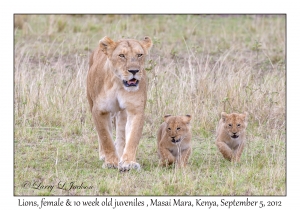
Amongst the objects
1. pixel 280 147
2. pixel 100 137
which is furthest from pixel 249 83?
pixel 100 137

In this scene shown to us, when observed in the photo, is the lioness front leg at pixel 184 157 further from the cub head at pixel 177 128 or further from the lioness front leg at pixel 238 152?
the lioness front leg at pixel 238 152

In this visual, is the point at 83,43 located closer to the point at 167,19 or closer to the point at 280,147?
the point at 167,19

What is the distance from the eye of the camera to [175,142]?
8.95 metres

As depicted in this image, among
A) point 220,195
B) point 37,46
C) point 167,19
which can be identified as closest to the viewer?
point 220,195

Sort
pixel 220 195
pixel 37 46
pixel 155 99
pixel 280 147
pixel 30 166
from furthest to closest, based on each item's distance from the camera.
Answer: pixel 37 46, pixel 155 99, pixel 280 147, pixel 30 166, pixel 220 195

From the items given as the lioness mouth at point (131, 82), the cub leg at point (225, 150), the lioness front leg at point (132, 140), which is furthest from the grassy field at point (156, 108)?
the lioness mouth at point (131, 82)

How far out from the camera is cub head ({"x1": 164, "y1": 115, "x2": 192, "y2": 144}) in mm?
8922

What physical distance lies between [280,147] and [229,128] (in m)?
0.72

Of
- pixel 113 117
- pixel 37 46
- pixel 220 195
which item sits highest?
pixel 37 46

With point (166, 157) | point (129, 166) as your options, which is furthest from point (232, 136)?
point (129, 166)

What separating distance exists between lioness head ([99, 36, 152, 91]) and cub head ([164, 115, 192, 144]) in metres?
0.60

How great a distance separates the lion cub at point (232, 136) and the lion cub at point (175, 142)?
0.54m

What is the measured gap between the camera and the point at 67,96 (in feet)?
36.7

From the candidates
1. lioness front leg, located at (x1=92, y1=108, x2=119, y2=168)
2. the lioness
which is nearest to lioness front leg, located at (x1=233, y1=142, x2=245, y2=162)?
the lioness
